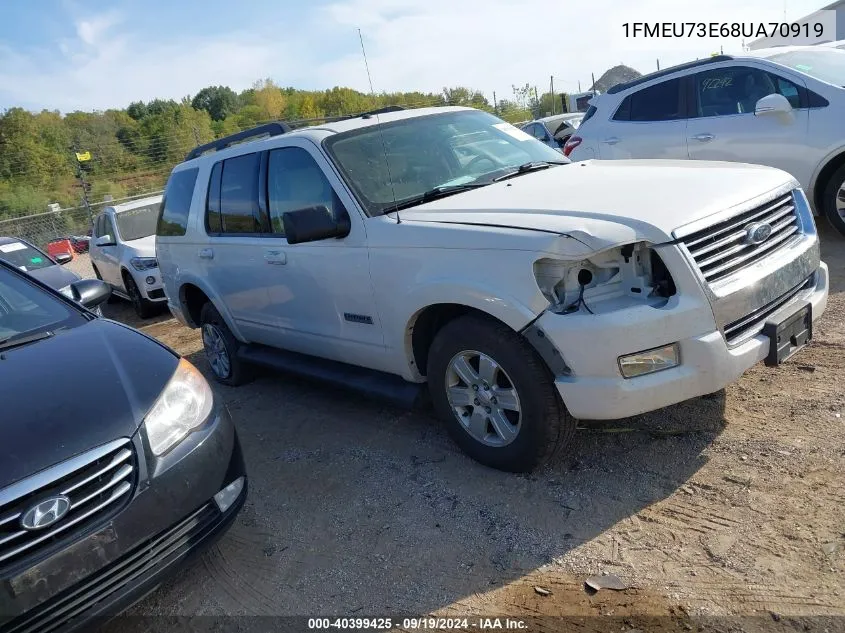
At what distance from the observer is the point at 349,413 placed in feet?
15.8

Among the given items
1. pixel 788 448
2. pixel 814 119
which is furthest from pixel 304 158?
pixel 814 119

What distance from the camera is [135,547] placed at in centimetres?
→ 262

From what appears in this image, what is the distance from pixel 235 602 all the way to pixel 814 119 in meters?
6.25

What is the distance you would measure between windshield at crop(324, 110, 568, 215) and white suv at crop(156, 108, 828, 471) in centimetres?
1

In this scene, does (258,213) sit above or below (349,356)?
above

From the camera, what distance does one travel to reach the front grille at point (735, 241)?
299cm

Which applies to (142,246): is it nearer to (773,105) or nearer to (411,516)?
(411,516)

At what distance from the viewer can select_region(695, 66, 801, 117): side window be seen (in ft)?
21.5

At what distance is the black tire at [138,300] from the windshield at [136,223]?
674 millimetres

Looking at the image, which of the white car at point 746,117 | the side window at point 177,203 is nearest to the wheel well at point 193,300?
the side window at point 177,203

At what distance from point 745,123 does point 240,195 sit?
16.1ft

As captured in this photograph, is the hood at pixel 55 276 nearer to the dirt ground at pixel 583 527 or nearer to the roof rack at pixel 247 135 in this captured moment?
the roof rack at pixel 247 135

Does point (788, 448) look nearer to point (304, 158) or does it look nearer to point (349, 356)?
point (349, 356)

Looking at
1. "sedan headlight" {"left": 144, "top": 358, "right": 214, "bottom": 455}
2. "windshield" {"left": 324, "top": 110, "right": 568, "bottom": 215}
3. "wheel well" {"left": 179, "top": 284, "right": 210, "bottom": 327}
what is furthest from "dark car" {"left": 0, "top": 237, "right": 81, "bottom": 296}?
"sedan headlight" {"left": 144, "top": 358, "right": 214, "bottom": 455}
